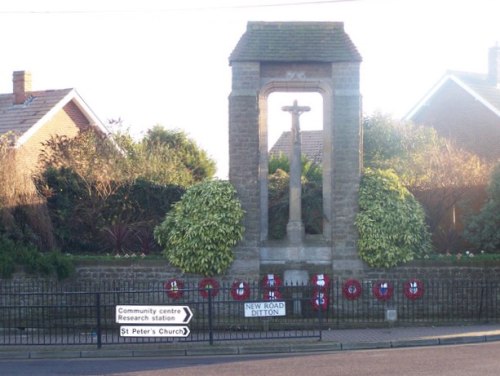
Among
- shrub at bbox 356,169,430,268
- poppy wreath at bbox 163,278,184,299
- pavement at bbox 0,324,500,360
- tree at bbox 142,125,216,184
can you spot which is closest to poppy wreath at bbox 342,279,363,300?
shrub at bbox 356,169,430,268

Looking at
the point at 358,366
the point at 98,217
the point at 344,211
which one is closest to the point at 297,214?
the point at 344,211

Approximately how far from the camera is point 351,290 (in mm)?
20375

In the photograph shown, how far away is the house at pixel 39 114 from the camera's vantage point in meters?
33.6

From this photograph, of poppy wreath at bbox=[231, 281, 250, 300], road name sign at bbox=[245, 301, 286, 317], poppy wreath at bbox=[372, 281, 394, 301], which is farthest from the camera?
poppy wreath at bbox=[372, 281, 394, 301]

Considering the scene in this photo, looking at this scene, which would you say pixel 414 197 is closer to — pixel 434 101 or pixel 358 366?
pixel 358 366

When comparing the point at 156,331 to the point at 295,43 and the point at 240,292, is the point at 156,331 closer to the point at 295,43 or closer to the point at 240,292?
the point at 240,292

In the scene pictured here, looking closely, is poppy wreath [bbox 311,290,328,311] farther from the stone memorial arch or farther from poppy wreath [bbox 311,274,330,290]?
the stone memorial arch

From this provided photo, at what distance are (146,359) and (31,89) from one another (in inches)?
939

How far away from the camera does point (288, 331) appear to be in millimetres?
18734

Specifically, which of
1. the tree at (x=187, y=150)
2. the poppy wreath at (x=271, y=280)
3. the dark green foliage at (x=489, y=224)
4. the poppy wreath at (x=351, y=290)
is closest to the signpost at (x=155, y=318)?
the poppy wreath at (x=271, y=280)

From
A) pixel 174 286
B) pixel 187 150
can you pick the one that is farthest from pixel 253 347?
pixel 187 150

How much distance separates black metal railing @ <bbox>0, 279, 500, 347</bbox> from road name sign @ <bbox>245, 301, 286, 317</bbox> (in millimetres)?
1033

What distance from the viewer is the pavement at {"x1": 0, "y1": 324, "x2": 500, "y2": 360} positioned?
1650 centimetres

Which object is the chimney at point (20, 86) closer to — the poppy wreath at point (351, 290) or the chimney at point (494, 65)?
the poppy wreath at point (351, 290)
